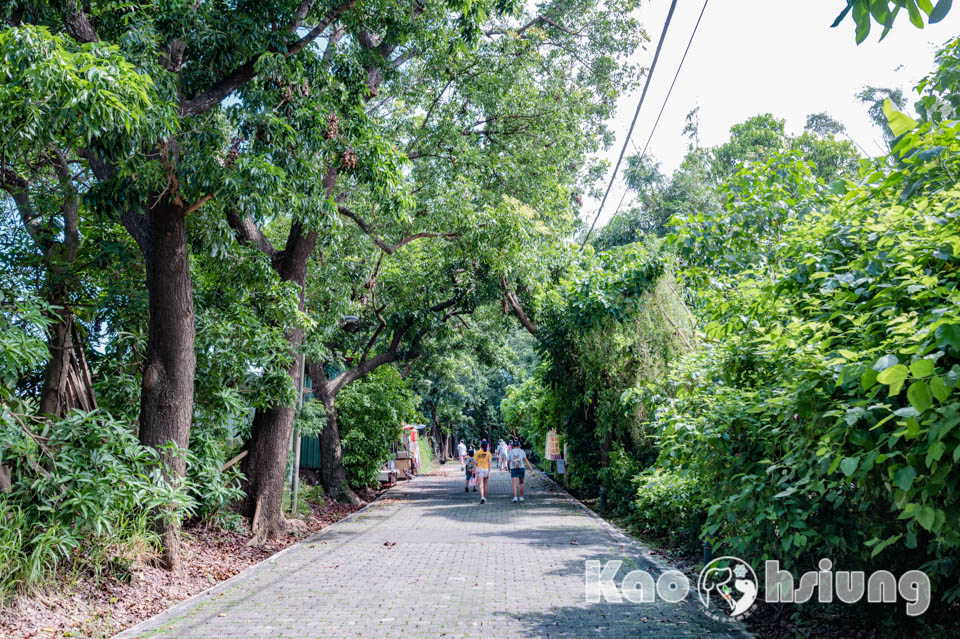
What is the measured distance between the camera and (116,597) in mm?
6863

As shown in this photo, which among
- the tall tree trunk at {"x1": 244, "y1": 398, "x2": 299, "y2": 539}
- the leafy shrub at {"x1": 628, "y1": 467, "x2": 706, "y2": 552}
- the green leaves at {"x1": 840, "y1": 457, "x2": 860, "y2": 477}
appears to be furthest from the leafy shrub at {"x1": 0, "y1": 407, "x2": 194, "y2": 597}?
the green leaves at {"x1": 840, "y1": 457, "x2": 860, "y2": 477}

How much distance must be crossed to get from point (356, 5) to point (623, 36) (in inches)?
361

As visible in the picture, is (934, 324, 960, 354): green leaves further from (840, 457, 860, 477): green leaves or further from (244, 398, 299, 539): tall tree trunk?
(244, 398, 299, 539): tall tree trunk

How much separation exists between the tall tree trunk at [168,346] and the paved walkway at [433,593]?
164 centimetres

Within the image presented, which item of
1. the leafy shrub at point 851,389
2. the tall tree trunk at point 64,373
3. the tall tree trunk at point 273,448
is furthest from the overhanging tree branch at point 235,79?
the leafy shrub at point 851,389

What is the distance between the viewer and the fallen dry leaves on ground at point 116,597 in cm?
583

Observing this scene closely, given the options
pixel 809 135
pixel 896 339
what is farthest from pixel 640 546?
pixel 809 135

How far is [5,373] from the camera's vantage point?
20.9ft

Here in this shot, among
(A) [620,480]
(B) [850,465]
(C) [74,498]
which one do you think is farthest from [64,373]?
(A) [620,480]

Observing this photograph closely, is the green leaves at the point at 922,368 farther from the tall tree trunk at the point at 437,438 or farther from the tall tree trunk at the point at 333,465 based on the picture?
the tall tree trunk at the point at 437,438

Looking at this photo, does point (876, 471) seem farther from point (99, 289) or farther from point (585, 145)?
point (585, 145)

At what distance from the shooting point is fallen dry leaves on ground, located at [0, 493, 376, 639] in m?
5.83

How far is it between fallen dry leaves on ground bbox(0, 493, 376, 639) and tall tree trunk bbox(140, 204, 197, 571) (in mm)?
513

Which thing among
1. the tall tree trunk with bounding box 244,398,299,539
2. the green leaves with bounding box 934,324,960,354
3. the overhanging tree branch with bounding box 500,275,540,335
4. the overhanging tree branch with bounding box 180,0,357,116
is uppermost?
the overhanging tree branch with bounding box 180,0,357,116
